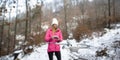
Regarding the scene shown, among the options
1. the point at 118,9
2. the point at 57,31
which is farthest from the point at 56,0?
the point at 57,31

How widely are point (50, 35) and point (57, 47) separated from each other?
15.0 inches

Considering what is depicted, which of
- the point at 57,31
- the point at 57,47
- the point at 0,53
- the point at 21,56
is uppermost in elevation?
the point at 57,31

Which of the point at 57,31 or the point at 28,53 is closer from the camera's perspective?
the point at 57,31

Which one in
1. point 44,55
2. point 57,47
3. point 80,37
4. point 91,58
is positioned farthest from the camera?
point 80,37

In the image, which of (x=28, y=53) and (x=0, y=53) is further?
(x=0, y=53)

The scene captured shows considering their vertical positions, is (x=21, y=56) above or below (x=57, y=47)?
below

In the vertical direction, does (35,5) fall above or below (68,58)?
above

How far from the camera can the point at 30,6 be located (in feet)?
97.3

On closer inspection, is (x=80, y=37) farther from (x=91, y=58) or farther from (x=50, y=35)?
(x=50, y=35)

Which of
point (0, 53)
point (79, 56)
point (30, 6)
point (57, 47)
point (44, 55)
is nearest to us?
point (57, 47)

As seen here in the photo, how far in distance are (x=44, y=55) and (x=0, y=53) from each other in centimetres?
1360

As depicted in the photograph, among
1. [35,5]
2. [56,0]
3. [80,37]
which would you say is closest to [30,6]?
[35,5]

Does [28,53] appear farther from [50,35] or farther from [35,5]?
[35,5]

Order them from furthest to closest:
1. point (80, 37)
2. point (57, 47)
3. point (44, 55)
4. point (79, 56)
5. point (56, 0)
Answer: point (56, 0), point (80, 37), point (44, 55), point (79, 56), point (57, 47)
